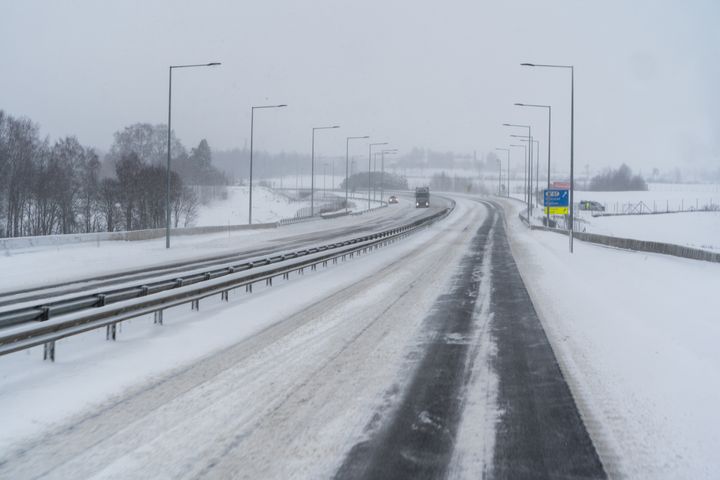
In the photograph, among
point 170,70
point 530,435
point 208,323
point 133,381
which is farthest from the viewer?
point 170,70

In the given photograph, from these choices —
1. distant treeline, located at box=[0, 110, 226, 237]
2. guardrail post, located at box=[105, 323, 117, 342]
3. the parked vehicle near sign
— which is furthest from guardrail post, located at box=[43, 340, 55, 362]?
the parked vehicle near sign

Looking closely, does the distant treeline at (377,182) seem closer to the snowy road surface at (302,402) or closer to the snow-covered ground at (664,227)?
the snow-covered ground at (664,227)

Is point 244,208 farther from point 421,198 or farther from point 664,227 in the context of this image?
point 664,227

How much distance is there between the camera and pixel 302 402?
23.5ft

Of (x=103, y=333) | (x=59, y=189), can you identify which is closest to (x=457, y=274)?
(x=103, y=333)

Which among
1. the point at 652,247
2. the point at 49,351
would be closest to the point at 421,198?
the point at 652,247

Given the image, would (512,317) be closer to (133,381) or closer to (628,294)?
(628,294)

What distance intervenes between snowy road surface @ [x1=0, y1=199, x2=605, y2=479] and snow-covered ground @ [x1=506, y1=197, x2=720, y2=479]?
34 centimetres

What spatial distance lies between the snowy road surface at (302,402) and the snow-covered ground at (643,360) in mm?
343

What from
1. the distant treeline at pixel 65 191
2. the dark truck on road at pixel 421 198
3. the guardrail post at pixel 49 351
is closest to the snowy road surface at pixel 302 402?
the guardrail post at pixel 49 351

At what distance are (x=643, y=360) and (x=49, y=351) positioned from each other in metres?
8.23

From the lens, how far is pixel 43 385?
7.70m

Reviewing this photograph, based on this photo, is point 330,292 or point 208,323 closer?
point 208,323

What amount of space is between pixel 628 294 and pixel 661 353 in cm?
748
